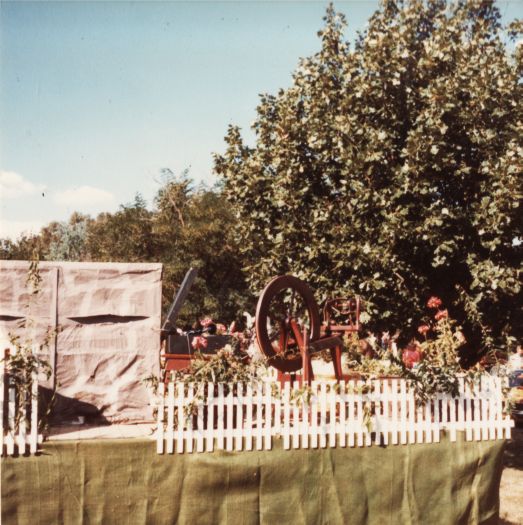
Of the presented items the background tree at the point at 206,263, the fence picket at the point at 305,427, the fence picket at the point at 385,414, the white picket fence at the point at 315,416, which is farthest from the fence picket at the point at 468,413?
the background tree at the point at 206,263

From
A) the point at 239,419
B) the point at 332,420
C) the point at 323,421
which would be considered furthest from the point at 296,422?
the point at 239,419

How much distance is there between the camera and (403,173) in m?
9.90

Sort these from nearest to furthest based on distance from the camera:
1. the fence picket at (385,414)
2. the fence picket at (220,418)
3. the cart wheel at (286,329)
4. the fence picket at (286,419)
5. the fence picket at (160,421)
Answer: the fence picket at (160,421) < the fence picket at (220,418) < the fence picket at (286,419) < the fence picket at (385,414) < the cart wheel at (286,329)

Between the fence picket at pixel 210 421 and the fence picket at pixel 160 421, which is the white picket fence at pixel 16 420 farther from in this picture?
the fence picket at pixel 210 421

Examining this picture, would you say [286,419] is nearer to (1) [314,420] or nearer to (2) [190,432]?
(1) [314,420]

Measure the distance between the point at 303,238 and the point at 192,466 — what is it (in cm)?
554

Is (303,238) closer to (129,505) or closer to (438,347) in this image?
(438,347)

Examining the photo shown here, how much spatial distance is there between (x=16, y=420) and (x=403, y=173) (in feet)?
22.5

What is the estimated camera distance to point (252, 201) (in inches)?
474

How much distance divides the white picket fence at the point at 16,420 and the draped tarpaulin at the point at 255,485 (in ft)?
0.43

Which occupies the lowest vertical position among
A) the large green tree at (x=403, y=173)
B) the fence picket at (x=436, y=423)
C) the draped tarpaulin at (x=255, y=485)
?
the draped tarpaulin at (x=255, y=485)

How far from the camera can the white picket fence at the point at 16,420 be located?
249 inches

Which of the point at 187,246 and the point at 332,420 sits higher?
the point at 187,246

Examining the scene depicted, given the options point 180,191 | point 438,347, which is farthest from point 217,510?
point 180,191
